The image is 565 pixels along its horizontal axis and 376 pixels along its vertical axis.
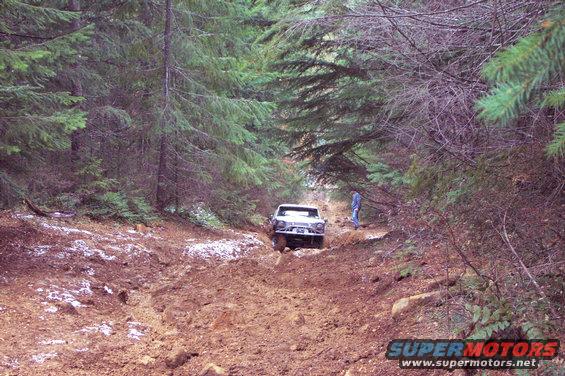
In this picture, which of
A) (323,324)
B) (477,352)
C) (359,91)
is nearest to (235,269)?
(323,324)

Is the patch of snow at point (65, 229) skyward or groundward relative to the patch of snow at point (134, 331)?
groundward

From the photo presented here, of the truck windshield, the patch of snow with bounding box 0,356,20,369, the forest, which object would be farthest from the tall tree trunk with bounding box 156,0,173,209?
the patch of snow with bounding box 0,356,20,369

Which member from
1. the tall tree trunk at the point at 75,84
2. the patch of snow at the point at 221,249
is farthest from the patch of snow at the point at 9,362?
the tall tree trunk at the point at 75,84

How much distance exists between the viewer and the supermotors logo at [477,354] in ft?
11.1

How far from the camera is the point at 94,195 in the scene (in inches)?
541

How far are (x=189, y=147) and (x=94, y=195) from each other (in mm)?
3819

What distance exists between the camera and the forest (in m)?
4.05

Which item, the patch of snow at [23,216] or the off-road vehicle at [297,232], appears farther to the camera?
the off-road vehicle at [297,232]

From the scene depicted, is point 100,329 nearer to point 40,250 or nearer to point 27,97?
point 40,250

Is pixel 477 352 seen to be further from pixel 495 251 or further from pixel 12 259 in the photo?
pixel 12 259

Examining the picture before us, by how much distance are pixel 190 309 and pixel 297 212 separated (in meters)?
9.59

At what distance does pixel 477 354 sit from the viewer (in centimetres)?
366

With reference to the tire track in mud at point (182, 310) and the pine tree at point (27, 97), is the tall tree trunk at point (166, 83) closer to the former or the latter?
the tire track in mud at point (182, 310)

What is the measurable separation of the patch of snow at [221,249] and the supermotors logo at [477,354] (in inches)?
351
